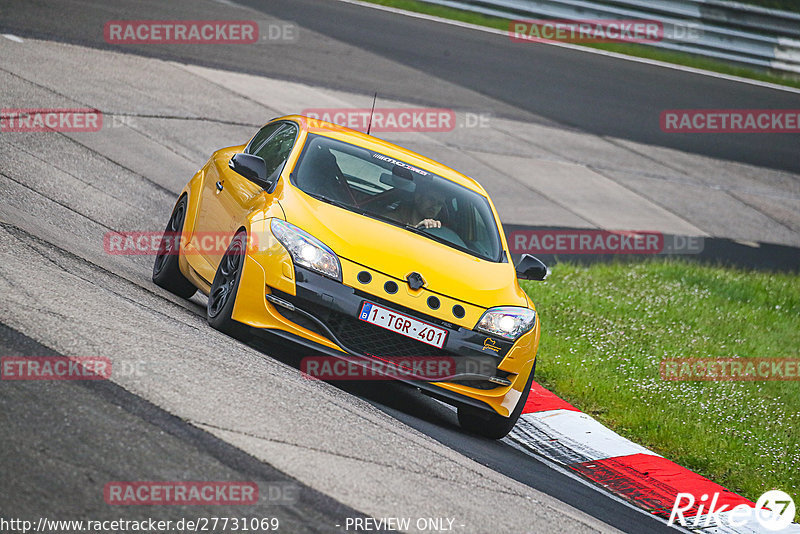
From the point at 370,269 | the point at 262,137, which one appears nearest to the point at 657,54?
the point at 262,137

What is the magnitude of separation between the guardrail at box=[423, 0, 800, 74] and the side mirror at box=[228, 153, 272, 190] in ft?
55.7

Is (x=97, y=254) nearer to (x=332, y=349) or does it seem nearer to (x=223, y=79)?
(x=332, y=349)

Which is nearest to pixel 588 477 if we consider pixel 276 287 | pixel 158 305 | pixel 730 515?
pixel 730 515

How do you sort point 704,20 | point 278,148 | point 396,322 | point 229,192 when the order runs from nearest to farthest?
1. point 396,322
2. point 229,192
3. point 278,148
4. point 704,20

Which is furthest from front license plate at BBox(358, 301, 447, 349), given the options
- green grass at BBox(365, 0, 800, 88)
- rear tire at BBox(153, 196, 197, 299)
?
green grass at BBox(365, 0, 800, 88)

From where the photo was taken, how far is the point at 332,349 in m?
6.42

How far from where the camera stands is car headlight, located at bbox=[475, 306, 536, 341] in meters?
6.68

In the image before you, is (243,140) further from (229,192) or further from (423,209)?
(423,209)

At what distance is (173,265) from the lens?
26.9 ft

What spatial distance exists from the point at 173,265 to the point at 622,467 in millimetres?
3775

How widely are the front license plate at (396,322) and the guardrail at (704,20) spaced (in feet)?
59.1

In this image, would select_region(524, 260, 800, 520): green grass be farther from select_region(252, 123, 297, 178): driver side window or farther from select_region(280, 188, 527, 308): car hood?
select_region(252, 123, 297, 178): driver side window

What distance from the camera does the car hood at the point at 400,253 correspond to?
666 centimetres

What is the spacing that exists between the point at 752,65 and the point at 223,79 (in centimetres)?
1331
